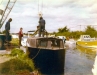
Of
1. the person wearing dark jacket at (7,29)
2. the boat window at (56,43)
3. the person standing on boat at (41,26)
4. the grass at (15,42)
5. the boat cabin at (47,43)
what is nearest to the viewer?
the person wearing dark jacket at (7,29)

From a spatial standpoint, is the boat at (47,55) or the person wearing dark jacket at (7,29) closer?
the person wearing dark jacket at (7,29)

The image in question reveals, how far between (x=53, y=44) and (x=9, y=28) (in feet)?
6.32

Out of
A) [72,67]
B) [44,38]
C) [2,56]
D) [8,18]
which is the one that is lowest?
[72,67]

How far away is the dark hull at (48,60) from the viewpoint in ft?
23.7

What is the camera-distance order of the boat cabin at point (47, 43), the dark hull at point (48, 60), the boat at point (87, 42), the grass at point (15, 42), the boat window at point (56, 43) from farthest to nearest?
the boat at point (87, 42), the grass at point (15, 42), the boat window at point (56, 43), the boat cabin at point (47, 43), the dark hull at point (48, 60)

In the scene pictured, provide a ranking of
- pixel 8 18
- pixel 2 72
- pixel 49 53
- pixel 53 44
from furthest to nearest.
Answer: pixel 53 44, pixel 49 53, pixel 8 18, pixel 2 72

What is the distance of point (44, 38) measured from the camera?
765cm

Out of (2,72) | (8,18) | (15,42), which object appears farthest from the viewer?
(15,42)

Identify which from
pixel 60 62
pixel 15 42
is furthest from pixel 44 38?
pixel 15 42

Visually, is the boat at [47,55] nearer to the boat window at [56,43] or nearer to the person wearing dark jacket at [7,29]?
the boat window at [56,43]

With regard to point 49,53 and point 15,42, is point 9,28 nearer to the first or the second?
point 49,53

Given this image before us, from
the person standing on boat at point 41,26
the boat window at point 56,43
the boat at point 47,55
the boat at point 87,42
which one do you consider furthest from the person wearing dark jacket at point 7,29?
the boat at point 87,42

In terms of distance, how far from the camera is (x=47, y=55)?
23.7ft

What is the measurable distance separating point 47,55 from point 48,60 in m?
0.18
